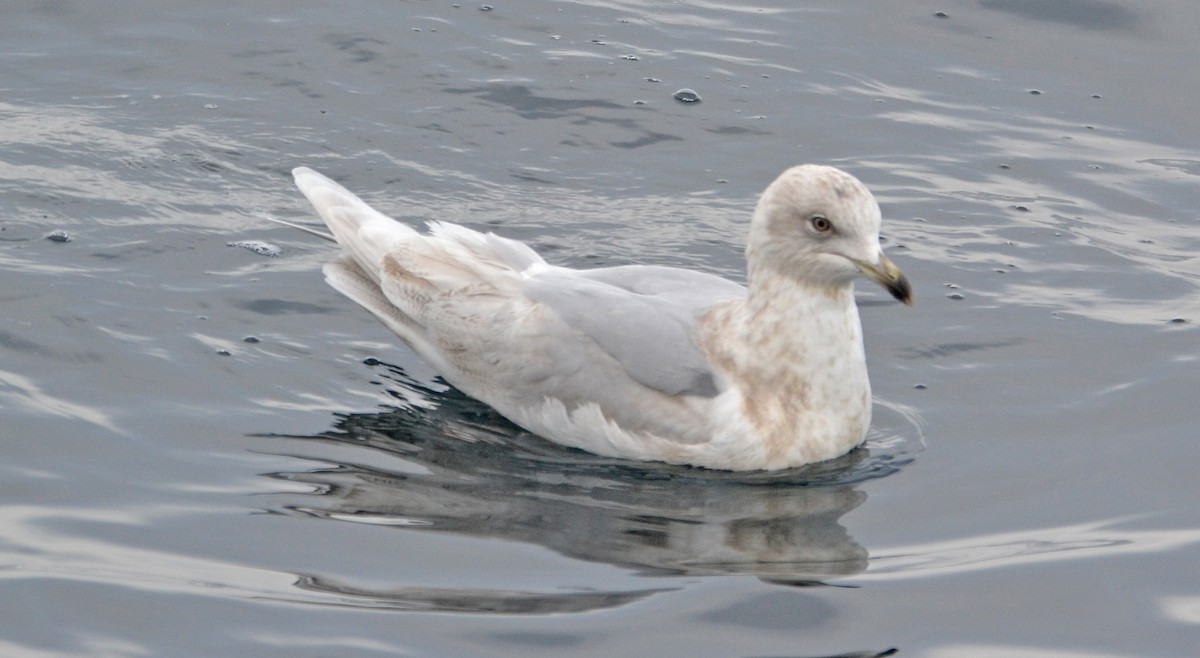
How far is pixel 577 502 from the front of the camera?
6.50 metres

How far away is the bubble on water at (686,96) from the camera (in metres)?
10.7

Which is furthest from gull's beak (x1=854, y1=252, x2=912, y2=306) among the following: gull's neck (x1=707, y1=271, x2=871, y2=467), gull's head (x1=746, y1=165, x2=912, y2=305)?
gull's neck (x1=707, y1=271, x2=871, y2=467)

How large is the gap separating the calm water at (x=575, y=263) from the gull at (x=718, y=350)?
6.1 inches

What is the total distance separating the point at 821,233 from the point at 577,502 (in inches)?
57.3

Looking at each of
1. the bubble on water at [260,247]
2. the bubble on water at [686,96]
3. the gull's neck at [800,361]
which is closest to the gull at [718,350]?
the gull's neck at [800,361]

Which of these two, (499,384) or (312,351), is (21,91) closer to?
(312,351)

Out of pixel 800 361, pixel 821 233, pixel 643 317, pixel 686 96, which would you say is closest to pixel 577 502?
pixel 643 317

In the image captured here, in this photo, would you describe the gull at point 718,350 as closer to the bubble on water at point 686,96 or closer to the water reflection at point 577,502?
the water reflection at point 577,502

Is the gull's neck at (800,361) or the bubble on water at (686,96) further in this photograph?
the bubble on water at (686,96)

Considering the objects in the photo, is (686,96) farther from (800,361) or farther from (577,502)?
(577,502)

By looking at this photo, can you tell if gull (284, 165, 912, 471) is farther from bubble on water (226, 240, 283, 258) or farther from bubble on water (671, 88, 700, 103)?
bubble on water (671, 88, 700, 103)

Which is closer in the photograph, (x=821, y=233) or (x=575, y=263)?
(x=821, y=233)

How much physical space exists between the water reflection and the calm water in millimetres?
20

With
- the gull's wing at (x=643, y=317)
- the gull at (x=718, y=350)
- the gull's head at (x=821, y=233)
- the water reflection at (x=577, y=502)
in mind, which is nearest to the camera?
the water reflection at (x=577, y=502)
